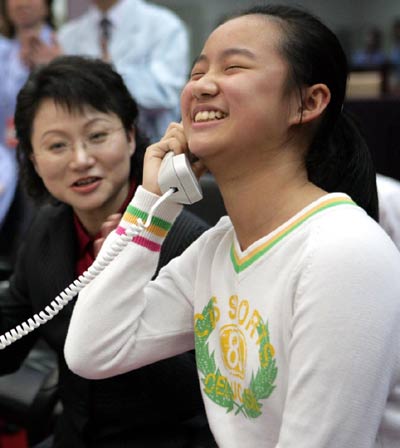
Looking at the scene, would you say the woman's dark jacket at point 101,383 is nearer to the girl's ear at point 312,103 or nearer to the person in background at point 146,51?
the girl's ear at point 312,103

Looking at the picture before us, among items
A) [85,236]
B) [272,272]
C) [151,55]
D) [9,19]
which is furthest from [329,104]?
[9,19]

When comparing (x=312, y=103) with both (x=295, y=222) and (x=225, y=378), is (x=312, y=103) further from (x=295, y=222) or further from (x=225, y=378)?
(x=225, y=378)

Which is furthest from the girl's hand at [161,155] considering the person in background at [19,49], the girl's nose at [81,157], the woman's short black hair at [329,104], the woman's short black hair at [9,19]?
the woman's short black hair at [9,19]

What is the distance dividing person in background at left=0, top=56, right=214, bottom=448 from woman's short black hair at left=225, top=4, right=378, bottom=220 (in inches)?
14.9

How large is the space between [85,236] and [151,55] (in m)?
1.61

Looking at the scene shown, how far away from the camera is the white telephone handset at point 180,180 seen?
3.92 feet

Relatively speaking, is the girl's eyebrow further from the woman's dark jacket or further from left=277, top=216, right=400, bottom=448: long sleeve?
the woman's dark jacket

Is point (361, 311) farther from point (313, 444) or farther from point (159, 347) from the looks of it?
point (159, 347)

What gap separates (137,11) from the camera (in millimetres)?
3125

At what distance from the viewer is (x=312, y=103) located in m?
1.11

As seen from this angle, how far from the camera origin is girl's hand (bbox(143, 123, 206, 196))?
4.02ft

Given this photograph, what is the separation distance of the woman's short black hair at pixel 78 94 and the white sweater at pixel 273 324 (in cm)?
45

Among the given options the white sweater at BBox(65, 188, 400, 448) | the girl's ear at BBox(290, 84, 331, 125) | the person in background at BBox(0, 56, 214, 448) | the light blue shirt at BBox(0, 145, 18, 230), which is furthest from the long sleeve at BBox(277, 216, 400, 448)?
the light blue shirt at BBox(0, 145, 18, 230)

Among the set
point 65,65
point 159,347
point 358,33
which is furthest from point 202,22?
point 159,347
